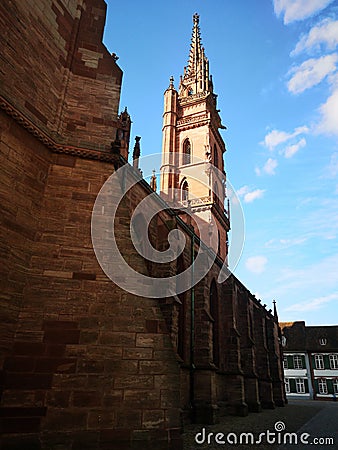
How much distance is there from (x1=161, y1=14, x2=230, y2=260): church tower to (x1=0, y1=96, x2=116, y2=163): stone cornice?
22.2 meters

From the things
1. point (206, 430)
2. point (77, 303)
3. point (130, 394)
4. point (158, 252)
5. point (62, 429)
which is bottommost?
point (206, 430)

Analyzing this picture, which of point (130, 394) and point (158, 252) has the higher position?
point (158, 252)

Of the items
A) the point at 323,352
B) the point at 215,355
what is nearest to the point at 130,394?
the point at 215,355

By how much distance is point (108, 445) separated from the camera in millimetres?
5473

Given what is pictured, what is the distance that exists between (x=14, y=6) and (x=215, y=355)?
1593 centimetres

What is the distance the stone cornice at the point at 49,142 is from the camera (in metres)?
6.49

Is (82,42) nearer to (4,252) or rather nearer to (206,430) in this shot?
(4,252)

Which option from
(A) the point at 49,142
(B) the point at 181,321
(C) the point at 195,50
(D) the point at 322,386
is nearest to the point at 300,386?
(D) the point at 322,386

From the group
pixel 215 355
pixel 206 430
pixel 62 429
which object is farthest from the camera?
pixel 215 355

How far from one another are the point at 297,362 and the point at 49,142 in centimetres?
4452

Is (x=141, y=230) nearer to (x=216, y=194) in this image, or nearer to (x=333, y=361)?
(x=216, y=194)

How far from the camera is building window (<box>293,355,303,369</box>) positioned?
43.1 meters

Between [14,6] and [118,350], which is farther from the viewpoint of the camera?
[14,6]

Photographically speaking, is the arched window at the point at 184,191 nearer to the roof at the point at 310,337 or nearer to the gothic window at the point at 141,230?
the gothic window at the point at 141,230
